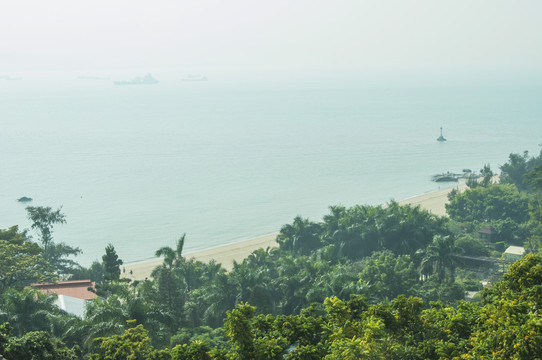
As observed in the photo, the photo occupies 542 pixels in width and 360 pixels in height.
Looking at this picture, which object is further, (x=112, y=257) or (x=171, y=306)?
(x=112, y=257)

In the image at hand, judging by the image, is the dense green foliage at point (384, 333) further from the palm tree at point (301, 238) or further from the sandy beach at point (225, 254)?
the sandy beach at point (225, 254)

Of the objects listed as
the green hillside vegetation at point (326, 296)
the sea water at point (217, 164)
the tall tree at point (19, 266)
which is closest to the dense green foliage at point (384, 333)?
the green hillside vegetation at point (326, 296)

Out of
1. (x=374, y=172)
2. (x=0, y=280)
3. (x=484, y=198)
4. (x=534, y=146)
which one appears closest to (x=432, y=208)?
(x=484, y=198)

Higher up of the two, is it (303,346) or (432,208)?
(303,346)

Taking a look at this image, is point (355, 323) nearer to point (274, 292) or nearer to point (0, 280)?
point (274, 292)

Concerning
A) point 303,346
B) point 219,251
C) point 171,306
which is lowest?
point 219,251

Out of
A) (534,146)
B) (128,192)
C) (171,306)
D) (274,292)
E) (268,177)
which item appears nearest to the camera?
(171,306)
